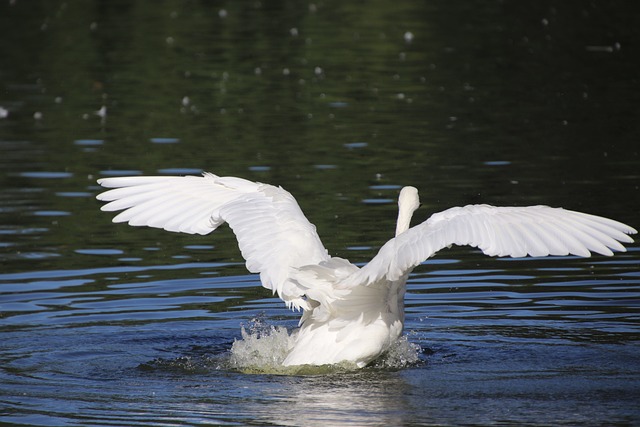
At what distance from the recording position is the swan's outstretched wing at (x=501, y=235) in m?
9.00

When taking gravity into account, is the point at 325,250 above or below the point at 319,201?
above

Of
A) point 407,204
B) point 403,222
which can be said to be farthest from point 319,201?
point 403,222

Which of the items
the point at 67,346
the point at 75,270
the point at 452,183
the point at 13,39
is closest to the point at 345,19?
the point at 13,39

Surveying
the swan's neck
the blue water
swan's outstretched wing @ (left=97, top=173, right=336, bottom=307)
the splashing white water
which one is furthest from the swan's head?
the blue water

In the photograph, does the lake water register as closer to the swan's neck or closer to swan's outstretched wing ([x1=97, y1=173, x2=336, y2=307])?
swan's outstretched wing ([x1=97, y1=173, x2=336, y2=307])

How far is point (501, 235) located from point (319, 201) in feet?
29.3

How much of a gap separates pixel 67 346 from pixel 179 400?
7.15ft

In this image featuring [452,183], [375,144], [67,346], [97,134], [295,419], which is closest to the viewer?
[295,419]

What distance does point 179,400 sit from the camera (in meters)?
9.64

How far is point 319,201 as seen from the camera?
1816 cm

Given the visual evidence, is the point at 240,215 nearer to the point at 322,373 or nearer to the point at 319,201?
the point at 322,373

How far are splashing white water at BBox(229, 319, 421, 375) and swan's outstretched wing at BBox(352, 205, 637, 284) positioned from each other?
1223 mm

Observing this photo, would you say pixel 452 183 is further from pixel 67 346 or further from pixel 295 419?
pixel 295 419

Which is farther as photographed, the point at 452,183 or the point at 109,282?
the point at 452,183
